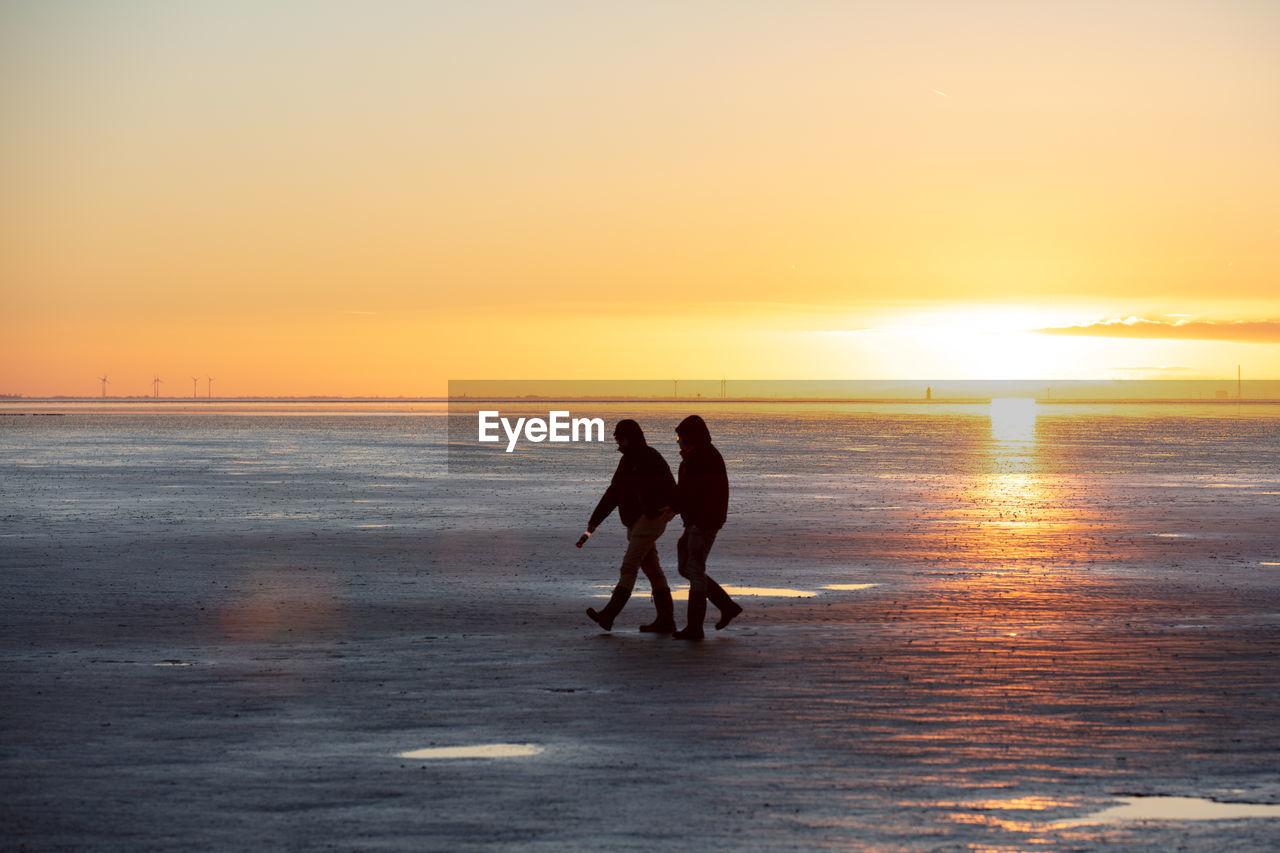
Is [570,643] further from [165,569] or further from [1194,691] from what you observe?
[165,569]

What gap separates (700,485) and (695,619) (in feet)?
3.93

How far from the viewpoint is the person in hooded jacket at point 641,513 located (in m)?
13.2

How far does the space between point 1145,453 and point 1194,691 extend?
2339 inches

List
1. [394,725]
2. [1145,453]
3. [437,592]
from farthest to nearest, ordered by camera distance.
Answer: [1145,453] < [437,592] < [394,725]

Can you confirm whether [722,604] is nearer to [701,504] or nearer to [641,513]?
[701,504]

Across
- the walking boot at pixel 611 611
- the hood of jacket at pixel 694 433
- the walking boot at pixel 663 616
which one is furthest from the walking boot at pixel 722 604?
the hood of jacket at pixel 694 433

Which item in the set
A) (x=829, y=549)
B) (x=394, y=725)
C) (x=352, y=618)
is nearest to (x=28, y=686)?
(x=394, y=725)

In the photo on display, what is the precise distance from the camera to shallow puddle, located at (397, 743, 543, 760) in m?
8.16

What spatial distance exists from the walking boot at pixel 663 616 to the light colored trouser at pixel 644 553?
7 centimetres

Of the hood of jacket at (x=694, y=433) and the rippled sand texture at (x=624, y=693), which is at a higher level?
the hood of jacket at (x=694, y=433)

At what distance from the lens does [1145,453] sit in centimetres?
6656
